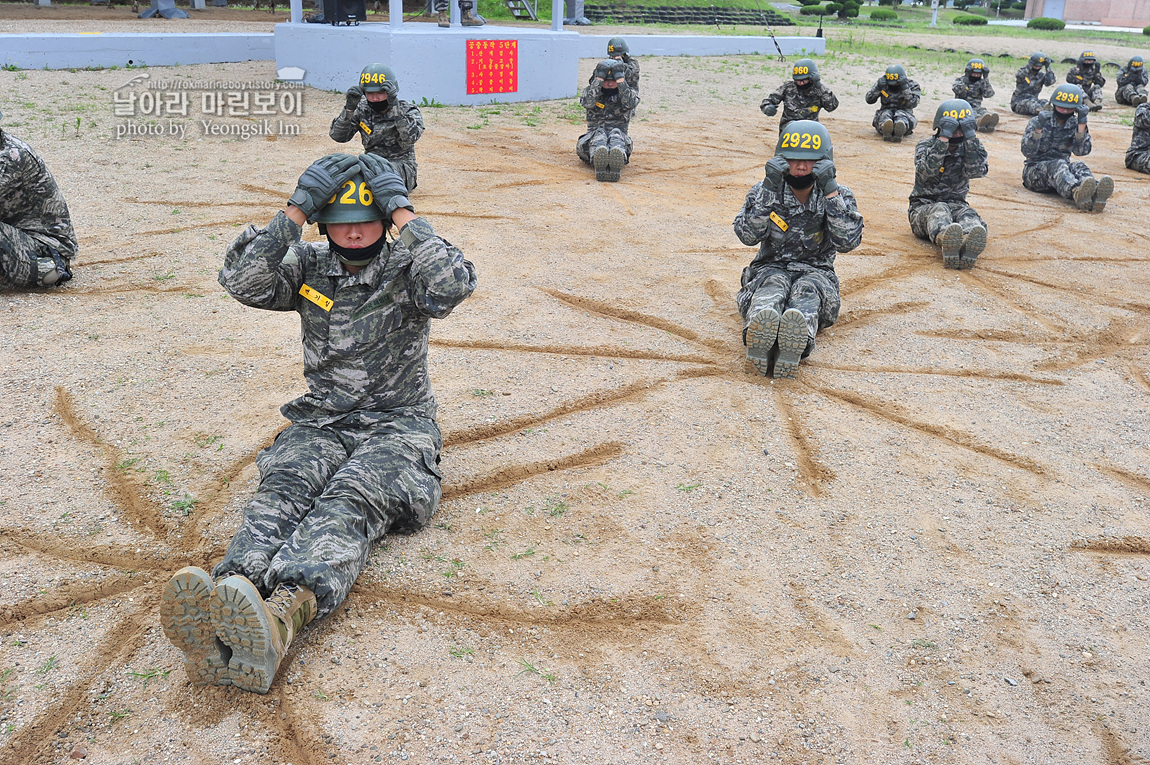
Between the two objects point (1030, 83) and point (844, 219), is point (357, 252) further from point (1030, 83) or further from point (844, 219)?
point (1030, 83)

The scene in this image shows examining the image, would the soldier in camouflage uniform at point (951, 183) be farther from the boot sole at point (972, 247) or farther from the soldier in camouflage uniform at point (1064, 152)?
the soldier in camouflage uniform at point (1064, 152)

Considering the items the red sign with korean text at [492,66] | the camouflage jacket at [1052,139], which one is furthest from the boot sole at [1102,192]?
the red sign with korean text at [492,66]

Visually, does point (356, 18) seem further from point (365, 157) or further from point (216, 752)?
point (216, 752)

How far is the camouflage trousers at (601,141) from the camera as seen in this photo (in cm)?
1105

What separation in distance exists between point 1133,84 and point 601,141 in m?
14.3

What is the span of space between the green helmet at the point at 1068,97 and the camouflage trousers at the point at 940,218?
3.07 meters

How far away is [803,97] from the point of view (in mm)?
12688

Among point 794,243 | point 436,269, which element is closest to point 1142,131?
point 794,243

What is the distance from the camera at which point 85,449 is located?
452cm

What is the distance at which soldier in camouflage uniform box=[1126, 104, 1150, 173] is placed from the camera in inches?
501

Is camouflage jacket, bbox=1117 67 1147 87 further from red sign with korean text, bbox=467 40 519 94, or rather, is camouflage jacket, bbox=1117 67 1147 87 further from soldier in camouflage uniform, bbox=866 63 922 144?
red sign with korean text, bbox=467 40 519 94

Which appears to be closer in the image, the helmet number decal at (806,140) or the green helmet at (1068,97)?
the helmet number decal at (806,140)

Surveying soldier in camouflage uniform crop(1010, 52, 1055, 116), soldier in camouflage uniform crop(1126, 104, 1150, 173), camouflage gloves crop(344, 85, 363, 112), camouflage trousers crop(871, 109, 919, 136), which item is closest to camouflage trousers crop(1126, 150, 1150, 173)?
soldier in camouflage uniform crop(1126, 104, 1150, 173)

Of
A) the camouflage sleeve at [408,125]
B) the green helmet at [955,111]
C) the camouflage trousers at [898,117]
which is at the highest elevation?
the green helmet at [955,111]
